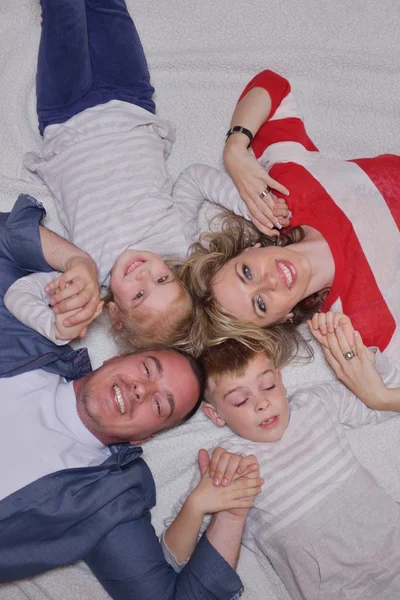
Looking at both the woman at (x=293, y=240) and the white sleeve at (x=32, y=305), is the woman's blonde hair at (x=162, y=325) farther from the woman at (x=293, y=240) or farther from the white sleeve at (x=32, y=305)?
the white sleeve at (x=32, y=305)

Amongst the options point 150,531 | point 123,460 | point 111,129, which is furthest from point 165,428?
point 111,129

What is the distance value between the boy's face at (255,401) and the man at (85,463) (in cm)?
10

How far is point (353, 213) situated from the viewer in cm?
249

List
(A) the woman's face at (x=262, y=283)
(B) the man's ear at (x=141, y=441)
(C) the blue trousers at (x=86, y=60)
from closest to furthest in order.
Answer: (A) the woman's face at (x=262, y=283)
(B) the man's ear at (x=141, y=441)
(C) the blue trousers at (x=86, y=60)

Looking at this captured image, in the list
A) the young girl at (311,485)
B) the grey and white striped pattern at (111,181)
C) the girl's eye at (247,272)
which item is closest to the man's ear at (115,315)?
the grey and white striped pattern at (111,181)

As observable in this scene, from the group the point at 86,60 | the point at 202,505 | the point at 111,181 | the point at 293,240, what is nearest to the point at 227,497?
the point at 202,505

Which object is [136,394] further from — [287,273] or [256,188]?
[256,188]

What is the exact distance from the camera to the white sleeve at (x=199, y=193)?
2604mm

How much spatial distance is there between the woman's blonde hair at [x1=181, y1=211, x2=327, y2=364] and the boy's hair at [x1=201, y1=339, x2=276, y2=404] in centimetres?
2

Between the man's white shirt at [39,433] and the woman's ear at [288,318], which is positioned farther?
the woman's ear at [288,318]

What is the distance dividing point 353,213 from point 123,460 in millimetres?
1131

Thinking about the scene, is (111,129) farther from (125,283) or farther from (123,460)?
(123,460)

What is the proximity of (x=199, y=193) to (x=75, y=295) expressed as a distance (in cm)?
69

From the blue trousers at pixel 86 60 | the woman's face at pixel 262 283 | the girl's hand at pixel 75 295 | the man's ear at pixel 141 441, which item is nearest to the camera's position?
the girl's hand at pixel 75 295
